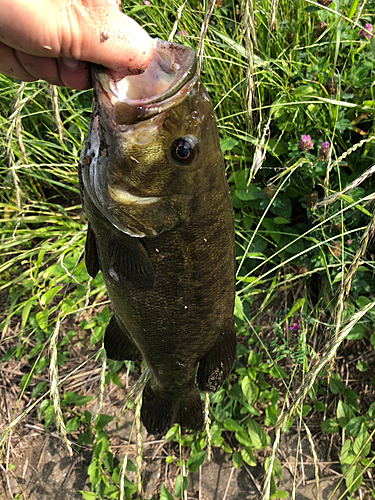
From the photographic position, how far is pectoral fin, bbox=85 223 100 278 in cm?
148

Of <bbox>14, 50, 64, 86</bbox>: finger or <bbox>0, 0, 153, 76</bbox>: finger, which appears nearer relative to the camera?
<bbox>0, 0, 153, 76</bbox>: finger

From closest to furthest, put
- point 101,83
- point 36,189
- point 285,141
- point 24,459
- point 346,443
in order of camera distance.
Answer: point 101,83 → point 346,443 → point 285,141 → point 24,459 → point 36,189

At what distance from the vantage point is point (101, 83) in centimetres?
113

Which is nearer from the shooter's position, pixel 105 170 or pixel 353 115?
pixel 105 170

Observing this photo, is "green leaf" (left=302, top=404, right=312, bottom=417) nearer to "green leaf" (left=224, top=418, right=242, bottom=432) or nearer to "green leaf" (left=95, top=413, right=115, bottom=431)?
"green leaf" (left=224, top=418, right=242, bottom=432)

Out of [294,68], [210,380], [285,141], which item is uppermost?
[294,68]

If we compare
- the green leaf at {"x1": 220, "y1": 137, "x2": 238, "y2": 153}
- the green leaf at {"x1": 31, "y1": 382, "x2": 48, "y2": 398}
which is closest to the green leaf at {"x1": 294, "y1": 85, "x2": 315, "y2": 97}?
the green leaf at {"x1": 220, "y1": 137, "x2": 238, "y2": 153}

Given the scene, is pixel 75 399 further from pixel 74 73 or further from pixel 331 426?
pixel 74 73

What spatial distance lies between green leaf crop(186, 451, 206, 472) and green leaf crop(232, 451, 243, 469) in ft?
0.64

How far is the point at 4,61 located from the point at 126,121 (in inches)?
18.1

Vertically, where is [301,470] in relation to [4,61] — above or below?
below

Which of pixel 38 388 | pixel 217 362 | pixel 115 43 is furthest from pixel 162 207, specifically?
pixel 38 388

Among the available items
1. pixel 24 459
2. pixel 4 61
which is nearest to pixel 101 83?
pixel 4 61

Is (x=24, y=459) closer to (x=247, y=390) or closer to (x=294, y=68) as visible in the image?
(x=247, y=390)
